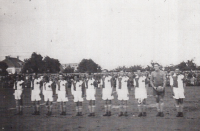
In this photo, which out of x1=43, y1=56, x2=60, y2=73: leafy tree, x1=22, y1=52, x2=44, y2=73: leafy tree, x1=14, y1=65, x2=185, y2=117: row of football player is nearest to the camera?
x1=14, y1=65, x2=185, y2=117: row of football player

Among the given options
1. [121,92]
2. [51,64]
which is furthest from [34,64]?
[121,92]

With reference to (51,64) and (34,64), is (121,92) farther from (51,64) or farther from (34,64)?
(51,64)

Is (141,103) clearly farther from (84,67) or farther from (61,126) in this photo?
(84,67)

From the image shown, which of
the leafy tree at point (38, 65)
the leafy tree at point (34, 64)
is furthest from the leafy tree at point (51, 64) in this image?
the leafy tree at point (34, 64)

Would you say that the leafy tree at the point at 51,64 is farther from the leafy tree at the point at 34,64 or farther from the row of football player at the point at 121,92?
the row of football player at the point at 121,92

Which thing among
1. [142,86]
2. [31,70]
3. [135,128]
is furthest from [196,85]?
[31,70]

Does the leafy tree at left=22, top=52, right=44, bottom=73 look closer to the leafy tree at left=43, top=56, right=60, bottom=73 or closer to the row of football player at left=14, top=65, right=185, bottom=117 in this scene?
the leafy tree at left=43, top=56, right=60, bottom=73

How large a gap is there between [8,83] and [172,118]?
31.6m

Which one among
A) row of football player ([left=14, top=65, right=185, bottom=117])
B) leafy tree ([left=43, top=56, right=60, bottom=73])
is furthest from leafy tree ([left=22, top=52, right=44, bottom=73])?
row of football player ([left=14, top=65, right=185, bottom=117])

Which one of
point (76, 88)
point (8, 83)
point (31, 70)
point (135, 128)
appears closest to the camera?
point (135, 128)

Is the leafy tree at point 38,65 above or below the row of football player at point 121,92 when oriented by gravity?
above

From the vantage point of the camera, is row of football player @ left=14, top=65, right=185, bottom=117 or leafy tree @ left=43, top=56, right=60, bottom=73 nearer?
row of football player @ left=14, top=65, right=185, bottom=117

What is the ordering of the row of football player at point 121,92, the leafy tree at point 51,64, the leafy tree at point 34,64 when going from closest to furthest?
the row of football player at point 121,92
the leafy tree at point 34,64
the leafy tree at point 51,64

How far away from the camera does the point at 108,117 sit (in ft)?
33.4
